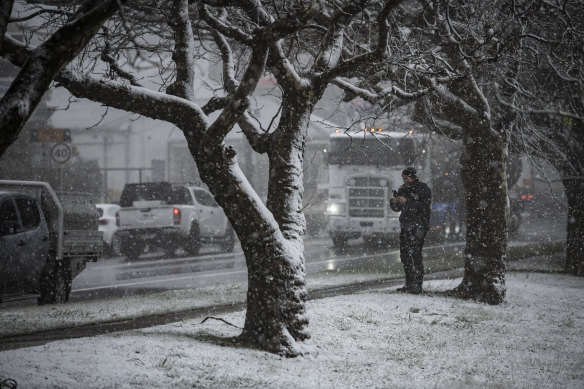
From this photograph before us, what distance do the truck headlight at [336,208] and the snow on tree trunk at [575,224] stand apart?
9.10 m

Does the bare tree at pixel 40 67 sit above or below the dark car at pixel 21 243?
above

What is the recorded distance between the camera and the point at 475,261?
10297 millimetres

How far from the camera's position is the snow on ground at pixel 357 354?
523 cm

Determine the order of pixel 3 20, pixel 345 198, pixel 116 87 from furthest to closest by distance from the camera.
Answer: pixel 345 198 → pixel 116 87 → pixel 3 20

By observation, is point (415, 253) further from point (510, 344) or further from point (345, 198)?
point (345, 198)

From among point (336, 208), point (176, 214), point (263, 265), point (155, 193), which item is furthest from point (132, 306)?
point (336, 208)

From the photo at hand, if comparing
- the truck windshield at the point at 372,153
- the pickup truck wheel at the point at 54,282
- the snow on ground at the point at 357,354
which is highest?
the truck windshield at the point at 372,153

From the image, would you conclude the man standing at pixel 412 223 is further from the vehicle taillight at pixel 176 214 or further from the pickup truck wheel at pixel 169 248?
the pickup truck wheel at pixel 169 248

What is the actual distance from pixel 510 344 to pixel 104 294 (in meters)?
7.15

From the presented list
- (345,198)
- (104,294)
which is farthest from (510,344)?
(345,198)

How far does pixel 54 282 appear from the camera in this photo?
9.96 meters

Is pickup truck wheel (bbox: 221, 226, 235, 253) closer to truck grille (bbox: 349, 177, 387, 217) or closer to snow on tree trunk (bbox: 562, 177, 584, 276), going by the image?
truck grille (bbox: 349, 177, 387, 217)

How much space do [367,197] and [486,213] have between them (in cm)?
1182

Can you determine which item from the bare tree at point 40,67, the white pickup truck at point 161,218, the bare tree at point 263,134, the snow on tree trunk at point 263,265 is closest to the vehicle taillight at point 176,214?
the white pickup truck at point 161,218
